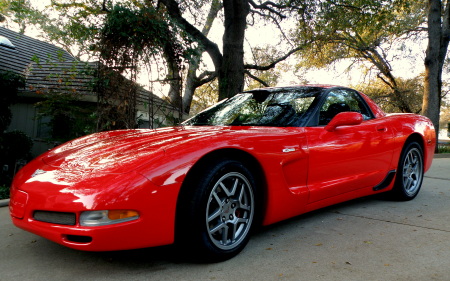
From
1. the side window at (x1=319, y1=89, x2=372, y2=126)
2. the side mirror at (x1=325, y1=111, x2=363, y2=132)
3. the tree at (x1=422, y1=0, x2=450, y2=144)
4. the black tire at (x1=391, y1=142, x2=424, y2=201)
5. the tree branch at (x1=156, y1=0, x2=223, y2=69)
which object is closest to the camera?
the side mirror at (x1=325, y1=111, x2=363, y2=132)

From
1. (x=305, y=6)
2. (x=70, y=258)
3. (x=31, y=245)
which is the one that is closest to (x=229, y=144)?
(x=70, y=258)

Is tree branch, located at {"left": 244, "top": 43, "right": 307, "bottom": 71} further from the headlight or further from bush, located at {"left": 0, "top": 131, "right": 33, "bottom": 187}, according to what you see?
the headlight

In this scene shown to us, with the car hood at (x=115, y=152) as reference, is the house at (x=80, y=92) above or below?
above

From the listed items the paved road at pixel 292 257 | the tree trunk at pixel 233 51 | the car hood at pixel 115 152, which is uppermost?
the tree trunk at pixel 233 51

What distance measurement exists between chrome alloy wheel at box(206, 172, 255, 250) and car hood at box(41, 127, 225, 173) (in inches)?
15.7

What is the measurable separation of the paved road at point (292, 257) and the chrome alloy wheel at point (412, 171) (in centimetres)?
97

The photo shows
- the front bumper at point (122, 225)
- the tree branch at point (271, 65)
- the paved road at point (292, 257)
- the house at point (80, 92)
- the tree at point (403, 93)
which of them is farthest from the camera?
the tree at point (403, 93)

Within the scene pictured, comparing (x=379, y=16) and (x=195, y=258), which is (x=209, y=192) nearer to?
(x=195, y=258)

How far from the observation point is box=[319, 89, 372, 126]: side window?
11.4 feet

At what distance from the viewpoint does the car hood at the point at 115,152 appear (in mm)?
2260

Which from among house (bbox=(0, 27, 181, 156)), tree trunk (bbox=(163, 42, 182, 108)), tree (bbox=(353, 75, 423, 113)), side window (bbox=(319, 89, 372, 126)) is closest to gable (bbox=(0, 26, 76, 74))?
house (bbox=(0, 27, 181, 156))

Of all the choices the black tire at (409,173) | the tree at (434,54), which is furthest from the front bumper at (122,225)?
the tree at (434,54)

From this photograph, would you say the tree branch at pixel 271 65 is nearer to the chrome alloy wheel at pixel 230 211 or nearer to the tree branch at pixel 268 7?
the tree branch at pixel 268 7

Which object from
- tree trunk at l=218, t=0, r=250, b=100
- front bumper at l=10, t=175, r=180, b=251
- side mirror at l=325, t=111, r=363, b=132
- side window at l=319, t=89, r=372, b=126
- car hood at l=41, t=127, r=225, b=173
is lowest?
front bumper at l=10, t=175, r=180, b=251
